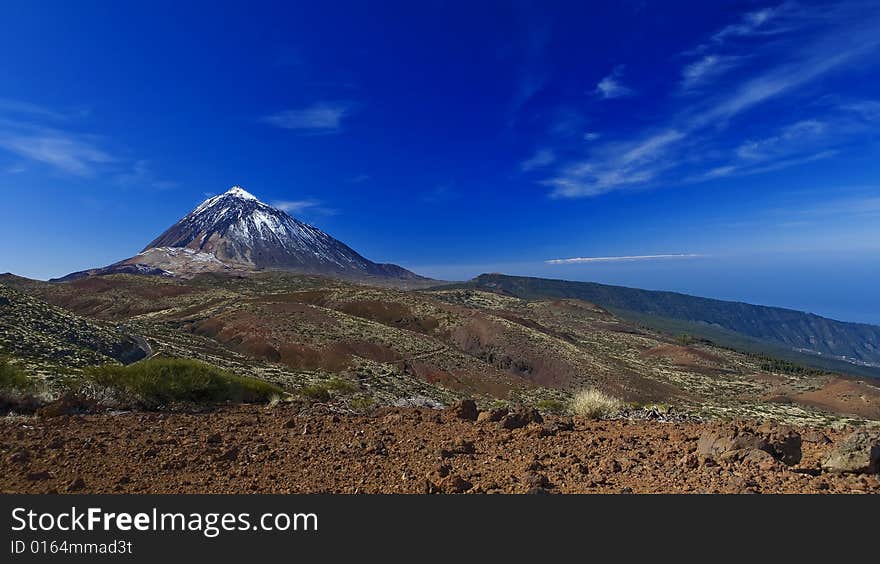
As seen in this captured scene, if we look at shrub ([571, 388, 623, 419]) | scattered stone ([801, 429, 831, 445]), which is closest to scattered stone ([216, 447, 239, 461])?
shrub ([571, 388, 623, 419])

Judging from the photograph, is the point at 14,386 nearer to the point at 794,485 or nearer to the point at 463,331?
the point at 794,485

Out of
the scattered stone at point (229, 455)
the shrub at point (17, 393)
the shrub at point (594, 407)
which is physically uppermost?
the shrub at point (17, 393)

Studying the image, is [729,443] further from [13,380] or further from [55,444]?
[13,380]

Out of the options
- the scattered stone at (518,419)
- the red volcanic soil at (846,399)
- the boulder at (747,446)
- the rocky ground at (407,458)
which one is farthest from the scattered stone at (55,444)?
the red volcanic soil at (846,399)

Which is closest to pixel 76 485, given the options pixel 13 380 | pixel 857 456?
pixel 13 380

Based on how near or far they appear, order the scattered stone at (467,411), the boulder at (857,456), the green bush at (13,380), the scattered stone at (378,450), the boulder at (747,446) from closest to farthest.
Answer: the boulder at (857,456) → the boulder at (747,446) → the scattered stone at (378,450) → the scattered stone at (467,411) → the green bush at (13,380)

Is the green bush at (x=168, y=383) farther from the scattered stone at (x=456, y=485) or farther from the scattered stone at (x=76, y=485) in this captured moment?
the scattered stone at (x=456, y=485)
